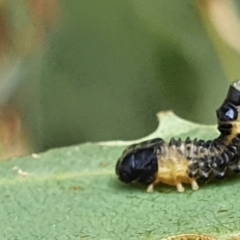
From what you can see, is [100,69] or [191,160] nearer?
[191,160]

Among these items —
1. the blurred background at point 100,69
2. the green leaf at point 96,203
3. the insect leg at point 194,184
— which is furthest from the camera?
the blurred background at point 100,69

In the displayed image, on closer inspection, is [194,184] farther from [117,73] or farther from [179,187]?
[117,73]

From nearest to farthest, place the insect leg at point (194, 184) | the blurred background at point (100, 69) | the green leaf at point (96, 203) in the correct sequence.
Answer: the green leaf at point (96, 203) → the insect leg at point (194, 184) → the blurred background at point (100, 69)

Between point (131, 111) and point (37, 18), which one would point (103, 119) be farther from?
point (37, 18)

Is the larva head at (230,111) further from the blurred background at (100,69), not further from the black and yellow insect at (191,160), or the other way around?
the blurred background at (100,69)

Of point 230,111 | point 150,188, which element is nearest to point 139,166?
point 150,188

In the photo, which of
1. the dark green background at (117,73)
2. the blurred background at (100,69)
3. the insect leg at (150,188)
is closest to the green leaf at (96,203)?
the insect leg at (150,188)

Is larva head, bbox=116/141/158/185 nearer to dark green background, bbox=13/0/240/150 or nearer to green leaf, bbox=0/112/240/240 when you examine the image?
green leaf, bbox=0/112/240/240
